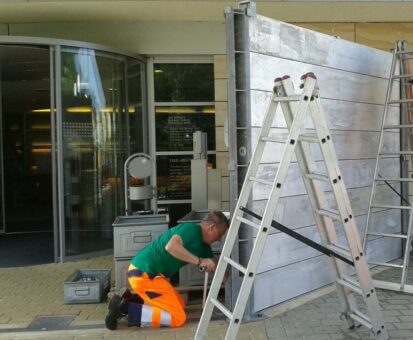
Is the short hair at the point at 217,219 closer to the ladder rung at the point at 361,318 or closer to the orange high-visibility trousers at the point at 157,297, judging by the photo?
the orange high-visibility trousers at the point at 157,297

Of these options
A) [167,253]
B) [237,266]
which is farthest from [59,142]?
[237,266]

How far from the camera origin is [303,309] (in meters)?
4.98

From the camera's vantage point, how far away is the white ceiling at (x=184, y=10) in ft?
24.7

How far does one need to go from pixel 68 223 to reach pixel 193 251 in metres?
3.32

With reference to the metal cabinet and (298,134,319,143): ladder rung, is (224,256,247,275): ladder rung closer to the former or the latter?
(298,134,319,143): ladder rung

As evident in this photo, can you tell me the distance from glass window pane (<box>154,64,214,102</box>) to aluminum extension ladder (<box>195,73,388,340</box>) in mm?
5033

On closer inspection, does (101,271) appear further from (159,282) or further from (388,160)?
(388,160)

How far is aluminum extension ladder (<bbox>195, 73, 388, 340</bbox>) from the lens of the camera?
3.54 meters

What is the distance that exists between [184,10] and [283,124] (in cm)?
368

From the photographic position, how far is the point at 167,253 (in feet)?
15.5

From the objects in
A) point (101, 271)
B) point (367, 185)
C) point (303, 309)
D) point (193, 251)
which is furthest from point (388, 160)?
point (101, 271)

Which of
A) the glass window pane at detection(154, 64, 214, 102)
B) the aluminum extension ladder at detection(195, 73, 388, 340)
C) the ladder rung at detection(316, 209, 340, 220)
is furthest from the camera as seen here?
the glass window pane at detection(154, 64, 214, 102)

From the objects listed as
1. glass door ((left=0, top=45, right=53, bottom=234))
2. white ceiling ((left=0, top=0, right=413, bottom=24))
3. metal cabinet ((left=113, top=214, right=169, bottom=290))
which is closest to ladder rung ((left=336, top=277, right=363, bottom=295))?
metal cabinet ((left=113, top=214, right=169, bottom=290))

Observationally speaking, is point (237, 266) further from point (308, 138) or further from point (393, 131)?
point (393, 131)
